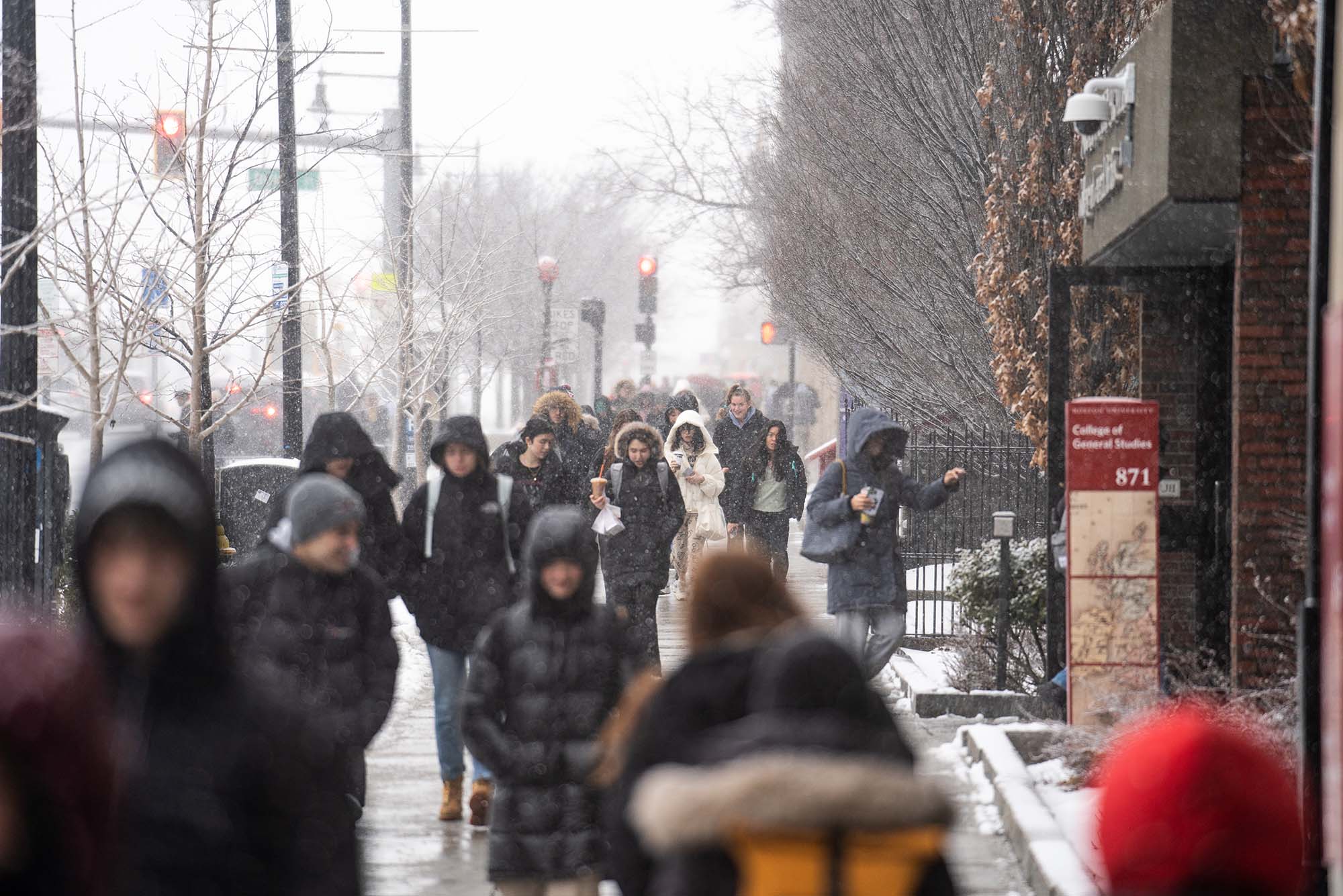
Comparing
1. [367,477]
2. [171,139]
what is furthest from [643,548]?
[171,139]

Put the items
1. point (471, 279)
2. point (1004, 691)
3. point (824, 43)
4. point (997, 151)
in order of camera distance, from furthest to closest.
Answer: point (471, 279), point (824, 43), point (997, 151), point (1004, 691)

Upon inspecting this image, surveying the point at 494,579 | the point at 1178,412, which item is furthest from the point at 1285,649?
the point at 494,579

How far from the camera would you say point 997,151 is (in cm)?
1470

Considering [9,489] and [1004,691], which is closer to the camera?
[9,489]

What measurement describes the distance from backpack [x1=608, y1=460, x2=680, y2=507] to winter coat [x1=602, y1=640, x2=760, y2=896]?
751cm

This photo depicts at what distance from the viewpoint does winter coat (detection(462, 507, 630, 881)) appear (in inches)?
221

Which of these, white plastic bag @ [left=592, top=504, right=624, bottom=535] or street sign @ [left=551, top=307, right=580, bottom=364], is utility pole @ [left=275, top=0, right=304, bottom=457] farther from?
street sign @ [left=551, top=307, right=580, bottom=364]

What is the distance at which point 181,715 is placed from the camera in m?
2.71

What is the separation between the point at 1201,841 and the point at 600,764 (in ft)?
11.4

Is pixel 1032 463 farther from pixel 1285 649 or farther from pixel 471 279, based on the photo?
pixel 471 279

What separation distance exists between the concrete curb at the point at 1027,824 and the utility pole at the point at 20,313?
16.0 ft

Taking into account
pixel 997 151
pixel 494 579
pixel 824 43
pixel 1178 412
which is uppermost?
pixel 824 43

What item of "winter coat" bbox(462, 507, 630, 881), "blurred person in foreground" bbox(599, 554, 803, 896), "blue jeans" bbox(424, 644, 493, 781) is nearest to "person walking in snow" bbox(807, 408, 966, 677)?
"blue jeans" bbox(424, 644, 493, 781)

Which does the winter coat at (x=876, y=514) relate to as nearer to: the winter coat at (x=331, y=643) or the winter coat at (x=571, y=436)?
the winter coat at (x=571, y=436)
